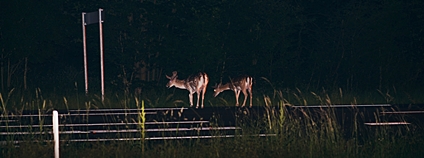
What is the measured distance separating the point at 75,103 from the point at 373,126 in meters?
8.36

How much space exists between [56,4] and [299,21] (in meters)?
7.73

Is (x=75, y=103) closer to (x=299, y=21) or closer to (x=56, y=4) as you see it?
(x=56, y=4)

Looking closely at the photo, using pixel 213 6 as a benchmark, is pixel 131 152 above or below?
below

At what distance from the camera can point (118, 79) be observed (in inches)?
1064

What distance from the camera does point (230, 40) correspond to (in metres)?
27.3

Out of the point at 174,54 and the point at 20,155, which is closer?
the point at 20,155

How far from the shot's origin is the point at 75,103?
21547mm

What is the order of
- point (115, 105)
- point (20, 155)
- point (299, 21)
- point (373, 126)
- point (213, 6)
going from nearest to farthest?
point (20, 155) → point (373, 126) → point (115, 105) → point (213, 6) → point (299, 21)

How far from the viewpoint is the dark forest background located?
26531 millimetres

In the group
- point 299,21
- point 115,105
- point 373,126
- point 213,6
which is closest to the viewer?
point 373,126

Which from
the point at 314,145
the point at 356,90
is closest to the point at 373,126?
the point at 314,145

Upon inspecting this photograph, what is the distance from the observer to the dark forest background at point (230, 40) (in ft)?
87.0

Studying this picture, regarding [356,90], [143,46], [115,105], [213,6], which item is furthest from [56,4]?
[356,90]

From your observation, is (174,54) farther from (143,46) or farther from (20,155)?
(20,155)
